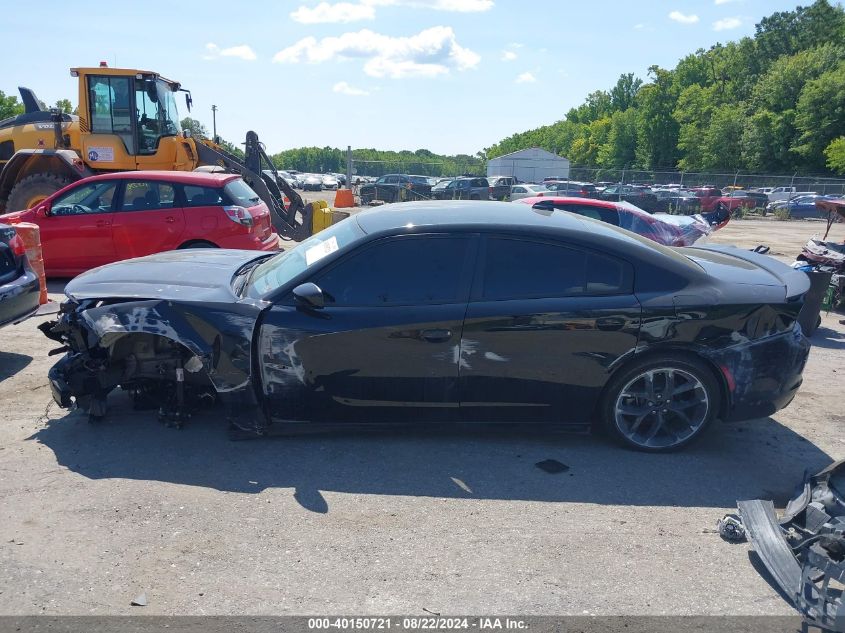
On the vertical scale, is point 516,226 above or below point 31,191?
above

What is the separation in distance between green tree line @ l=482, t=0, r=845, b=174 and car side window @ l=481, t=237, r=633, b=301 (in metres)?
51.8

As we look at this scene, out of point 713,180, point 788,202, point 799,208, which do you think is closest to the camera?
point 799,208

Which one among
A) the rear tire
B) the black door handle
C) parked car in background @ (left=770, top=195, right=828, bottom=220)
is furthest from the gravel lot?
parked car in background @ (left=770, top=195, right=828, bottom=220)


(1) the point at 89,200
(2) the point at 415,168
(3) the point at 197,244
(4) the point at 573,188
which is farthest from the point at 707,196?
(1) the point at 89,200

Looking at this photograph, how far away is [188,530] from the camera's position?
355 cm

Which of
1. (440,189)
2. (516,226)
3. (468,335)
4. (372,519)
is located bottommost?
(372,519)

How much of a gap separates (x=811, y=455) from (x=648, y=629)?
8.22ft

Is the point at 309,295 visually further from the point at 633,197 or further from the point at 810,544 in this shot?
the point at 633,197

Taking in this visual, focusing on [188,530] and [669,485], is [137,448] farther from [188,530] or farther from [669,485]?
[669,485]

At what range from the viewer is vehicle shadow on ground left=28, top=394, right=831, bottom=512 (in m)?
4.06

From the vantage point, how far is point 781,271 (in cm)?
505

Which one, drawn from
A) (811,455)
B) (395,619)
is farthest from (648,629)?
(811,455)

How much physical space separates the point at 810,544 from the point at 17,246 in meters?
6.33

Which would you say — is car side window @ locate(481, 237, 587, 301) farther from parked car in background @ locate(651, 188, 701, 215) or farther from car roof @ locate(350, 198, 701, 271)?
parked car in background @ locate(651, 188, 701, 215)
